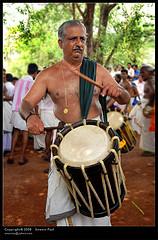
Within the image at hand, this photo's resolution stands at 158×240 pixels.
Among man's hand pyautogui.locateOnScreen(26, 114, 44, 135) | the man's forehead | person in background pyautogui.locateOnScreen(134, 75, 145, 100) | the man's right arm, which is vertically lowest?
man's hand pyautogui.locateOnScreen(26, 114, 44, 135)

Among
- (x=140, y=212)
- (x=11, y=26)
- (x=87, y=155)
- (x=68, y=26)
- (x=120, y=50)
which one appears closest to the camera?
(x=87, y=155)

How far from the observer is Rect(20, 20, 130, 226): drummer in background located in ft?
9.09

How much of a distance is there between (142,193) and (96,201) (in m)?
2.69

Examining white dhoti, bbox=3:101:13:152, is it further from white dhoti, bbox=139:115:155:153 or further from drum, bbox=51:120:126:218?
drum, bbox=51:120:126:218

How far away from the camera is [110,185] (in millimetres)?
2496

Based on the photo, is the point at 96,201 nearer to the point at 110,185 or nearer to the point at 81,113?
the point at 110,185

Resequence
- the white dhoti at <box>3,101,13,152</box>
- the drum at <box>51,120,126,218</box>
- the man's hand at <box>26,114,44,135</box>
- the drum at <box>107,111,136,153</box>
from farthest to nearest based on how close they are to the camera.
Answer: the white dhoti at <box>3,101,13,152</box> → the drum at <box>107,111,136,153</box> → the man's hand at <box>26,114,44,135</box> → the drum at <box>51,120,126,218</box>

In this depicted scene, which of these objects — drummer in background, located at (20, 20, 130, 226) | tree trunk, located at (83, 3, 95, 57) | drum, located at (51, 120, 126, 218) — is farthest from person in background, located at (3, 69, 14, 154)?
drum, located at (51, 120, 126, 218)

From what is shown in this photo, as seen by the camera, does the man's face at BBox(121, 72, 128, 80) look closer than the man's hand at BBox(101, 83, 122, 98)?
No

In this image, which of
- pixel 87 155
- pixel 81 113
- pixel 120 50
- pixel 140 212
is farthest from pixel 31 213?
pixel 120 50

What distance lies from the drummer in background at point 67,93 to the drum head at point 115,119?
2.25 m

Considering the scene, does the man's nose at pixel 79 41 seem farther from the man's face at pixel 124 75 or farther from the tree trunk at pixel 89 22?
the man's face at pixel 124 75

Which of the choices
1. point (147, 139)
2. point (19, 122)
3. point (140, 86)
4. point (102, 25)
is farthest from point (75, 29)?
point (140, 86)

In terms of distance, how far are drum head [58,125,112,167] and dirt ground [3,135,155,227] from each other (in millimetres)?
1888
